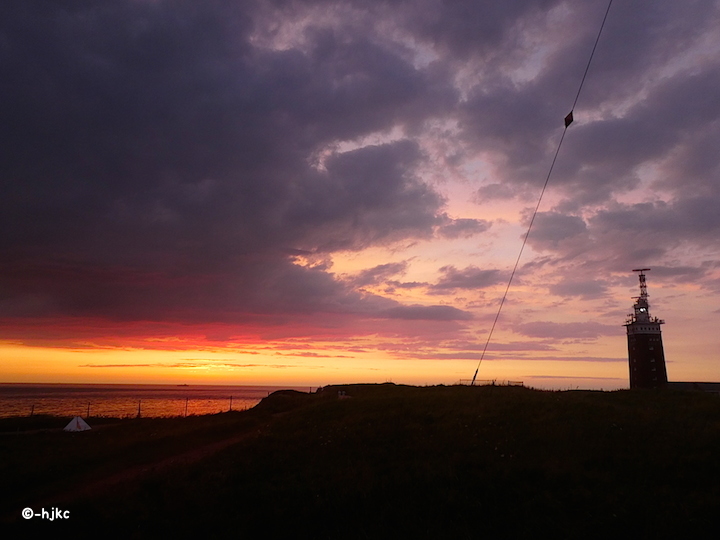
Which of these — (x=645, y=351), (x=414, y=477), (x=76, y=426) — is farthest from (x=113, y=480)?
(x=645, y=351)

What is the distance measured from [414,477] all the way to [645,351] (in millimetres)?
58940

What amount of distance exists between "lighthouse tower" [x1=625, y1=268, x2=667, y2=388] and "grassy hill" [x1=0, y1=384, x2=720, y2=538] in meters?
40.5

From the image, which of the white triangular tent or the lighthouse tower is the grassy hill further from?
the lighthouse tower

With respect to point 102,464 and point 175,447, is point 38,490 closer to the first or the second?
point 102,464

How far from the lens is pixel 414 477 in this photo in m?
15.1

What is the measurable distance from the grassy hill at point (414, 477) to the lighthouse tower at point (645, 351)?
40541mm

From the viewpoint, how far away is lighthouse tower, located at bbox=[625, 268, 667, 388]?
58.3m

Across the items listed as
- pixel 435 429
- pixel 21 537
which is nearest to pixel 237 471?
pixel 21 537

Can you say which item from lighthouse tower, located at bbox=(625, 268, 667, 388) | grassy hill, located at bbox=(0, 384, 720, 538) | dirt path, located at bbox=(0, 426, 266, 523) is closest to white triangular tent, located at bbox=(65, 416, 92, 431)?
grassy hill, located at bbox=(0, 384, 720, 538)

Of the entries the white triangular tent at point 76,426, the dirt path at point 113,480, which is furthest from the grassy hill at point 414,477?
the white triangular tent at point 76,426

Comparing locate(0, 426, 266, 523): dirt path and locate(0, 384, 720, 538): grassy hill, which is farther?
locate(0, 426, 266, 523): dirt path

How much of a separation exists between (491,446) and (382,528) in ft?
25.1

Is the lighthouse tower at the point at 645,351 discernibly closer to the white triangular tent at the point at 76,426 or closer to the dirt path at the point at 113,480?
the dirt path at the point at 113,480

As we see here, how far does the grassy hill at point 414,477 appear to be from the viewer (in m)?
12.2
